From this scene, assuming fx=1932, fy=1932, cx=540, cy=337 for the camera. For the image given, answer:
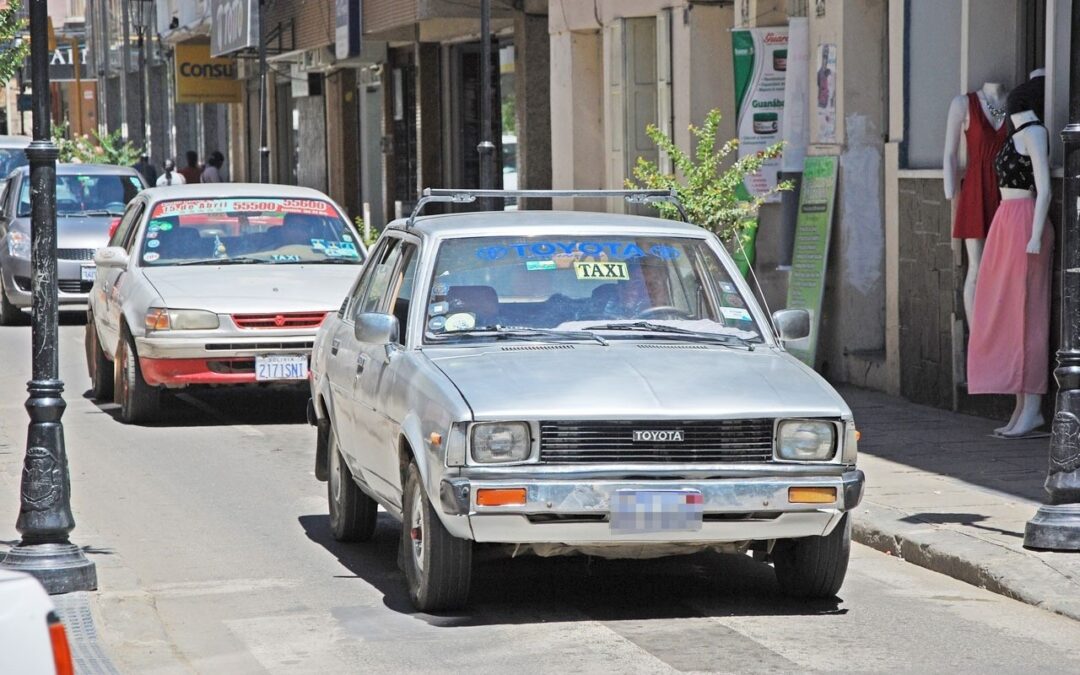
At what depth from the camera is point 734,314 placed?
8.18 metres

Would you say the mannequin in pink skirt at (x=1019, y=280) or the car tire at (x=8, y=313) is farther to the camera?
the car tire at (x=8, y=313)

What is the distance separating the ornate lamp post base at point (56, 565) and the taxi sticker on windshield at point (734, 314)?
280cm

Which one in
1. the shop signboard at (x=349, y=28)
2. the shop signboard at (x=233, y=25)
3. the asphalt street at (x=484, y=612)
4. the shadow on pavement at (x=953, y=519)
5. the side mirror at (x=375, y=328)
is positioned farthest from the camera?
the shop signboard at (x=233, y=25)

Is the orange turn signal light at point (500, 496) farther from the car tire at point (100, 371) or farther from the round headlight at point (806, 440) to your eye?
the car tire at point (100, 371)

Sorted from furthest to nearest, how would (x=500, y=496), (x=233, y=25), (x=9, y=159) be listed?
(x=233, y=25) < (x=9, y=159) < (x=500, y=496)

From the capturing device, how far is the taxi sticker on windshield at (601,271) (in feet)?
26.5

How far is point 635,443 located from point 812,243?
864 cm

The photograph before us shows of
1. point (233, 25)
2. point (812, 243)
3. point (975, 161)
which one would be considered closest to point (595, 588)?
point (975, 161)

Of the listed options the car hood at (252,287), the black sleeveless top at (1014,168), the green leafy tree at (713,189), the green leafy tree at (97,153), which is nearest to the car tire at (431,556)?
the car hood at (252,287)

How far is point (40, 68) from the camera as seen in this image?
779 centimetres

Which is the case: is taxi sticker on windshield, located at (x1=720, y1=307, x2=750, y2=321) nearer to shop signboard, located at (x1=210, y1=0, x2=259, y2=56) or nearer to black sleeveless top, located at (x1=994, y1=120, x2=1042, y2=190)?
black sleeveless top, located at (x1=994, y1=120, x2=1042, y2=190)

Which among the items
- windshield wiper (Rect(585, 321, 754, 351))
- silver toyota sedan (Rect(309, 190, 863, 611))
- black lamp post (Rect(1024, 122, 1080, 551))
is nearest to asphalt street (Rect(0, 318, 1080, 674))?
silver toyota sedan (Rect(309, 190, 863, 611))

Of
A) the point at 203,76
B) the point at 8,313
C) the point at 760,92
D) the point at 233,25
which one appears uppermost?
the point at 233,25

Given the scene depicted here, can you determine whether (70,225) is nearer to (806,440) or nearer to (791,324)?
(791,324)
